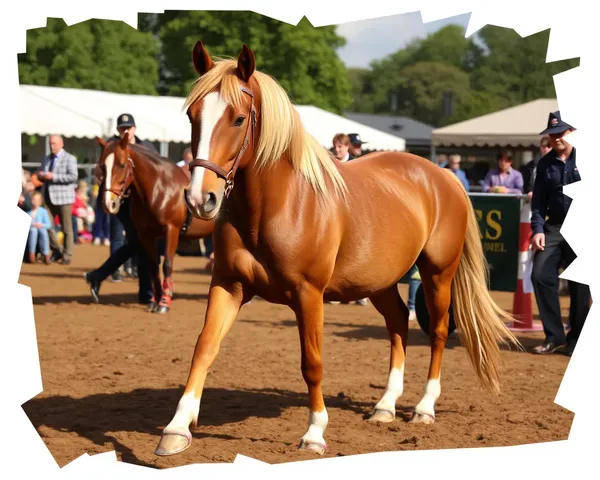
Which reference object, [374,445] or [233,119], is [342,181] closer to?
[233,119]

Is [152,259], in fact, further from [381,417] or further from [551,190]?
[381,417]

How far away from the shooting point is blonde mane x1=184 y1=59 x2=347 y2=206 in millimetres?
4477

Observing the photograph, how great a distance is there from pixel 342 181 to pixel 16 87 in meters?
2.45

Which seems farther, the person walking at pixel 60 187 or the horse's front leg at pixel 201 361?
the person walking at pixel 60 187

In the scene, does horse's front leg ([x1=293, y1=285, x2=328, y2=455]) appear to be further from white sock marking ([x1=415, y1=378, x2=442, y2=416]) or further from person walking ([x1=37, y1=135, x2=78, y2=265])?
person walking ([x1=37, y1=135, x2=78, y2=265])

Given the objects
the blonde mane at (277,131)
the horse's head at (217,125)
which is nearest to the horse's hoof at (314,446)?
the blonde mane at (277,131)

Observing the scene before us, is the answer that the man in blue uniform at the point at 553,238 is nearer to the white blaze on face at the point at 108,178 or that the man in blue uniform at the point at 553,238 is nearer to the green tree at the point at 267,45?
the white blaze on face at the point at 108,178

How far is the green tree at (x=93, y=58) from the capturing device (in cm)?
3681

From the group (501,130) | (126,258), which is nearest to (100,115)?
(501,130)

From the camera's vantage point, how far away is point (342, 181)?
5.30m

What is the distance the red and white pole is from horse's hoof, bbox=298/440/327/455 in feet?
17.7

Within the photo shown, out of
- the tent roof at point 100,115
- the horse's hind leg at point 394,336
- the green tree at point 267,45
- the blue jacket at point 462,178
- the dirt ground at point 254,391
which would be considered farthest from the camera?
the green tree at point 267,45

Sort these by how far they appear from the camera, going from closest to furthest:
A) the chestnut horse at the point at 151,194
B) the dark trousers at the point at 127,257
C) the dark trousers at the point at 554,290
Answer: the dark trousers at the point at 554,290
the chestnut horse at the point at 151,194
the dark trousers at the point at 127,257

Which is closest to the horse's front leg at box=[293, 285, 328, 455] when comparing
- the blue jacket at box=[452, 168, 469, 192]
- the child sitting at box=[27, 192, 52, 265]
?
the blue jacket at box=[452, 168, 469, 192]
